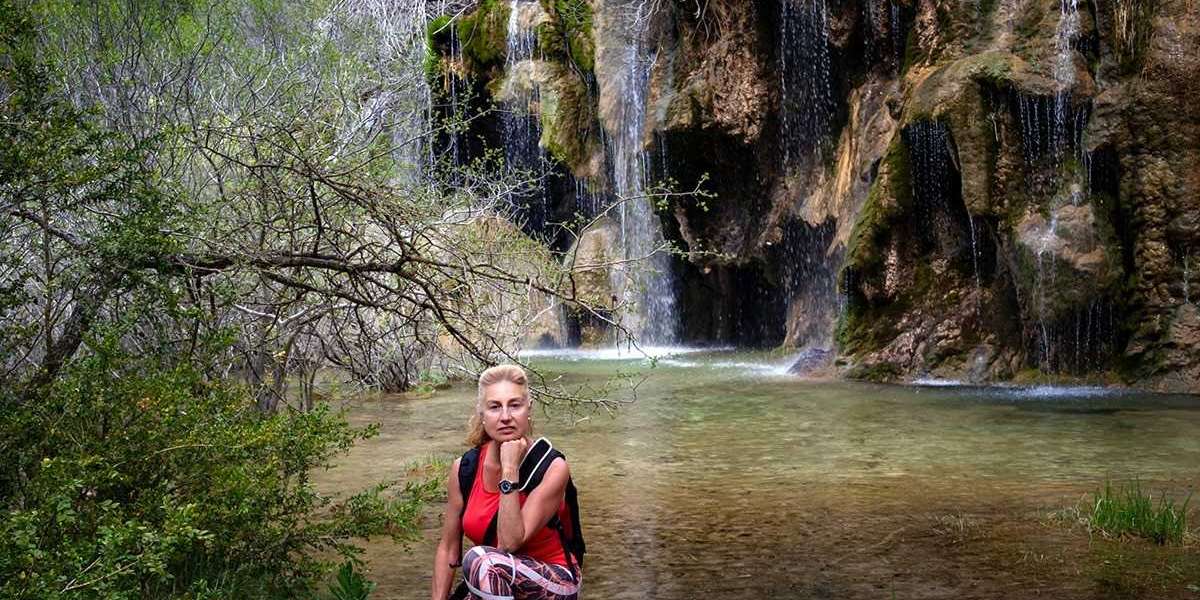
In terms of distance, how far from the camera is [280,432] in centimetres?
479

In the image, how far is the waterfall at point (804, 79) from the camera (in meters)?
20.0

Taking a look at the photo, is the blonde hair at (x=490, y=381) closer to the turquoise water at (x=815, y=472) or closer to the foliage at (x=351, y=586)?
the foliage at (x=351, y=586)

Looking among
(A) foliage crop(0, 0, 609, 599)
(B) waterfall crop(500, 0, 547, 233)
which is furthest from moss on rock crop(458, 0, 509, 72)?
(A) foliage crop(0, 0, 609, 599)

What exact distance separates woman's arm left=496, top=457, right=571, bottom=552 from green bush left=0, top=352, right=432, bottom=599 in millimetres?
1154

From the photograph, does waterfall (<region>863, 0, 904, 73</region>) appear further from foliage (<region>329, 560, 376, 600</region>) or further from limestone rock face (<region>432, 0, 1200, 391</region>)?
foliage (<region>329, 560, 376, 600</region>)

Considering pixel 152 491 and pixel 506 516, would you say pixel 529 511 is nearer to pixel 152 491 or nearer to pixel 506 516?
pixel 506 516

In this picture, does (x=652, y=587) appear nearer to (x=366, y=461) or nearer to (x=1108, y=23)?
(x=366, y=461)

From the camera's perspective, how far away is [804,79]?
2053 cm

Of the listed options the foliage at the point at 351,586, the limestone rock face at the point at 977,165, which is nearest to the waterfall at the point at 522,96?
the limestone rock face at the point at 977,165

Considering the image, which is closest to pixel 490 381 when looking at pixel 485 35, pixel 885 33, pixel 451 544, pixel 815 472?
pixel 451 544

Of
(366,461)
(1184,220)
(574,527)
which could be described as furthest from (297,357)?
(1184,220)

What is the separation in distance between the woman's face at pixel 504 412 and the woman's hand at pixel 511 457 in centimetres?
4

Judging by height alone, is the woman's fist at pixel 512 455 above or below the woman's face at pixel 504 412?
below

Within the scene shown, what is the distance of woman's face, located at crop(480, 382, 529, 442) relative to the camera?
3.22m
